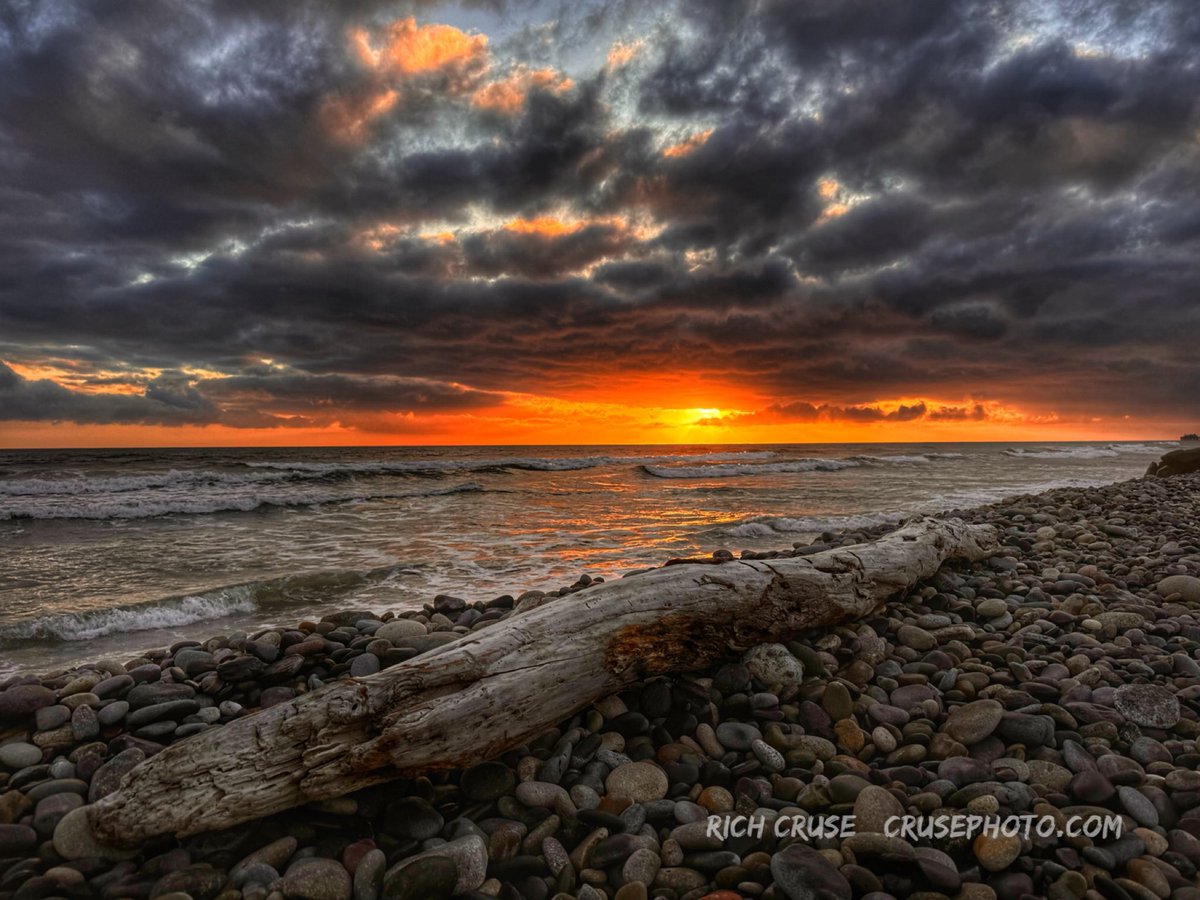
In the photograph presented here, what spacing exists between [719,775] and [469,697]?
1.26 meters

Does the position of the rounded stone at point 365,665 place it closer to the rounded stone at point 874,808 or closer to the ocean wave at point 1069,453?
the rounded stone at point 874,808

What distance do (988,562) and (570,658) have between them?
5131 millimetres

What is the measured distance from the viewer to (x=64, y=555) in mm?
9289

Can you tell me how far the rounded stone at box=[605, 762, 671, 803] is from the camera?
278cm

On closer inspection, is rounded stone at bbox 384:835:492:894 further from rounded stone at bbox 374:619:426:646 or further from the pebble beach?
rounded stone at bbox 374:619:426:646

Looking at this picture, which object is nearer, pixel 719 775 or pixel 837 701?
pixel 719 775

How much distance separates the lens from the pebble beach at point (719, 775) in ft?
7.52

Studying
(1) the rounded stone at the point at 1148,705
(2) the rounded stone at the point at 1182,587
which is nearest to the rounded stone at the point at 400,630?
(1) the rounded stone at the point at 1148,705

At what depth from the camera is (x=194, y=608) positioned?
6082 mm

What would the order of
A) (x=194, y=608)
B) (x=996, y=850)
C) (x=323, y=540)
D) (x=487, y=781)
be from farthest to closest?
(x=323, y=540) < (x=194, y=608) < (x=487, y=781) < (x=996, y=850)

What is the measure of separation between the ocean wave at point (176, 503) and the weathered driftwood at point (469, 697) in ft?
50.4

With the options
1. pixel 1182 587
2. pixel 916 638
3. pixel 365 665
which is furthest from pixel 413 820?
pixel 1182 587

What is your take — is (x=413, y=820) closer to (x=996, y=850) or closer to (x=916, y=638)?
(x=996, y=850)

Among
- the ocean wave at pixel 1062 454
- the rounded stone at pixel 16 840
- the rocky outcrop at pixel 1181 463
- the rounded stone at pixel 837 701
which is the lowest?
the rounded stone at pixel 16 840
